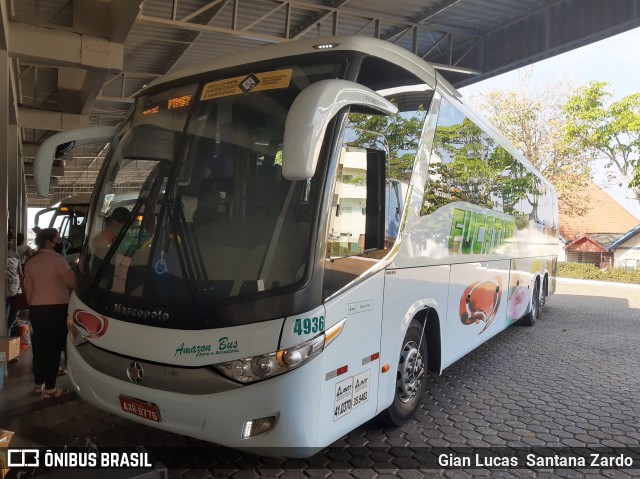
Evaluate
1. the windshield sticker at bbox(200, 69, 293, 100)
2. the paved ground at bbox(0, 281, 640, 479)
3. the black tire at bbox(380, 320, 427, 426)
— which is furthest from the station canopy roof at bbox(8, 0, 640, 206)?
the black tire at bbox(380, 320, 427, 426)

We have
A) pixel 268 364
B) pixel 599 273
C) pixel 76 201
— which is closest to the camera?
pixel 268 364

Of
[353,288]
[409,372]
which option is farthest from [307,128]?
[409,372]

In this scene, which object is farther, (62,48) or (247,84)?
(62,48)

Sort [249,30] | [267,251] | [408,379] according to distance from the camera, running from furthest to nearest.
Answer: [249,30]
[408,379]
[267,251]

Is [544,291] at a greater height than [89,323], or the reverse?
[89,323]

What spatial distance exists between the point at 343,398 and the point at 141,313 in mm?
1499

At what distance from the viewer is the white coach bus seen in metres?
3.37

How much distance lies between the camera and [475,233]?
654 cm

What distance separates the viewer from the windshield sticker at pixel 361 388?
3.87 m

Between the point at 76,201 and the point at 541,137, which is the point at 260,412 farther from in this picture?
the point at 541,137

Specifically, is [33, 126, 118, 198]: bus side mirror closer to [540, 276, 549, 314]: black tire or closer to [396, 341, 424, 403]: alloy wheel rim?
[396, 341, 424, 403]: alloy wheel rim

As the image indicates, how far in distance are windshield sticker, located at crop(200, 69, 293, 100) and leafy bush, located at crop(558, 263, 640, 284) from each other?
1178 inches

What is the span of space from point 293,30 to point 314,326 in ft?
36.7

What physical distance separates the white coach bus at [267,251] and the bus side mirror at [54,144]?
2 cm
